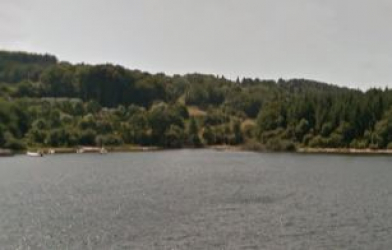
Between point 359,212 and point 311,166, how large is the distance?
82141 mm

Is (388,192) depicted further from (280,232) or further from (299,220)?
(280,232)

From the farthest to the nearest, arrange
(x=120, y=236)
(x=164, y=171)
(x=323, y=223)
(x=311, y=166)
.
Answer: (x=311, y=166)
(x=164, y=171)
(x=323, y=223)
(x=120, y=236)

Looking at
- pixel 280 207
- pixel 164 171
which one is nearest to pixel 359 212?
pixel 280 207

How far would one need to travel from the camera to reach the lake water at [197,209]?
61562mm

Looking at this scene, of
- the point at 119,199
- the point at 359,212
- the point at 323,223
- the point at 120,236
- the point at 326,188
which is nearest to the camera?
the point at 120,236

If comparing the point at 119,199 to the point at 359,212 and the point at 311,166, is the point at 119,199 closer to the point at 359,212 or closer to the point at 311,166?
the point at 359,212

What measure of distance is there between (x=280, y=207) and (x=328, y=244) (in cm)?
2382

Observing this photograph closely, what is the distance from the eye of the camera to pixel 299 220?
72.4 meters

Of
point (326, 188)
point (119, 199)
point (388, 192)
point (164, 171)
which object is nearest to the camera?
point (119, 199)

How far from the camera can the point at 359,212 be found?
78812 millimetres

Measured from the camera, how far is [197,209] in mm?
81875

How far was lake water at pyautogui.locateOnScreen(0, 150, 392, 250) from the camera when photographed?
6156 cm

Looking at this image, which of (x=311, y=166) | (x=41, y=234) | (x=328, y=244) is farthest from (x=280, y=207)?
(x=311, y=166)

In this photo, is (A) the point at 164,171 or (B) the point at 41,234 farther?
(A) the point at 164,171
